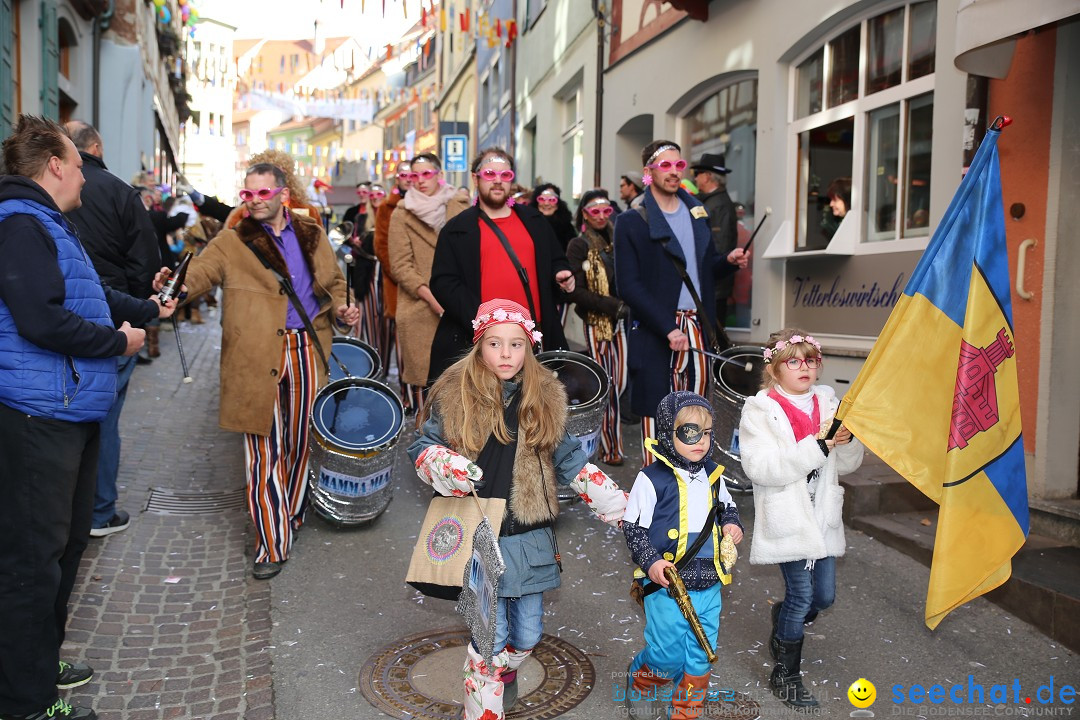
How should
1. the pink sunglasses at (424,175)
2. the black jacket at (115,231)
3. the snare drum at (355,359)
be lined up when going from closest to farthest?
1. the black jacket at (115,231)
2. the snare drum at (355,359)
3. the pink sunglasses at (424,175)

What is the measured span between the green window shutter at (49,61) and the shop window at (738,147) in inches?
269

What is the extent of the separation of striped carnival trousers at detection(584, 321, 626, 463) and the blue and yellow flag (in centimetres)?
364

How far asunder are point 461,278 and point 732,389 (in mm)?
1725

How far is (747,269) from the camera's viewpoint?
914cm

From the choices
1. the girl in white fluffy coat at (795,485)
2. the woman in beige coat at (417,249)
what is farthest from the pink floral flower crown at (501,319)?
the woman in beige coat at (417,249)

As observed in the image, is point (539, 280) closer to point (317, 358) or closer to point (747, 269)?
point (317, 358)

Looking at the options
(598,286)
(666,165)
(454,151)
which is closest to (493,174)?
(666,165)

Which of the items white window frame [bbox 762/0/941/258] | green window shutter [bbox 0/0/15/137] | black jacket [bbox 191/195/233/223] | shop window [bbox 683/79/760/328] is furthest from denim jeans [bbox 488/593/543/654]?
green window shutter [bbox 0/0/15/137]

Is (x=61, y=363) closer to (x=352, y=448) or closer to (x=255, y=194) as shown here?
(x=255, y=194)

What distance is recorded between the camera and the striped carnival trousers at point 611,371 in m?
7.17

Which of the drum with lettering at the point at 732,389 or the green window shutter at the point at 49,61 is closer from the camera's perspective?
the drum with lettering at the point at 732,389

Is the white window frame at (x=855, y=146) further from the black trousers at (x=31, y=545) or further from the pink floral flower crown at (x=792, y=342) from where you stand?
the black trousers at (x=31, y=545)

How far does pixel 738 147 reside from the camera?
32.1ft

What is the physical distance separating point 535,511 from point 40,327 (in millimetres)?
1735
